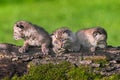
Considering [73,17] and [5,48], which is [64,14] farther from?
[5,48]

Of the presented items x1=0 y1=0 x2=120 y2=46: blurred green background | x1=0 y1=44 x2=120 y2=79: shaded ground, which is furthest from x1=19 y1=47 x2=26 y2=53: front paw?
x1=0 y1=0 x2=120 y2=46: blurred green background

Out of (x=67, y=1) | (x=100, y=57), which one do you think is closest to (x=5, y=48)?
(x=100, y=57)

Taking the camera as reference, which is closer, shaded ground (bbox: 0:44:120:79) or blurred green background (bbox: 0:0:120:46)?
shaded ground (bbox: 0:44:120:79)

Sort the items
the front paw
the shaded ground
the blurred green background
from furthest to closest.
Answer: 1. the blurred green background
2. the front paw
3. the shaded ground

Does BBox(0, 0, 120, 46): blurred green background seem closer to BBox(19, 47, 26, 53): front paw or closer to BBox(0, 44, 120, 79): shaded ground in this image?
BBox(19, 47, 26, 53): front paw

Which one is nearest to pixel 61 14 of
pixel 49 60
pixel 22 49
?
pixel 22 49

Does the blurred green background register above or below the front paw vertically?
above

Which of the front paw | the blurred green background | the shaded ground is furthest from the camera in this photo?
the blurred green background

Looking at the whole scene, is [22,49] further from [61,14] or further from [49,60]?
[61,14]

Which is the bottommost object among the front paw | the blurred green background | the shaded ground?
the shaded ground
